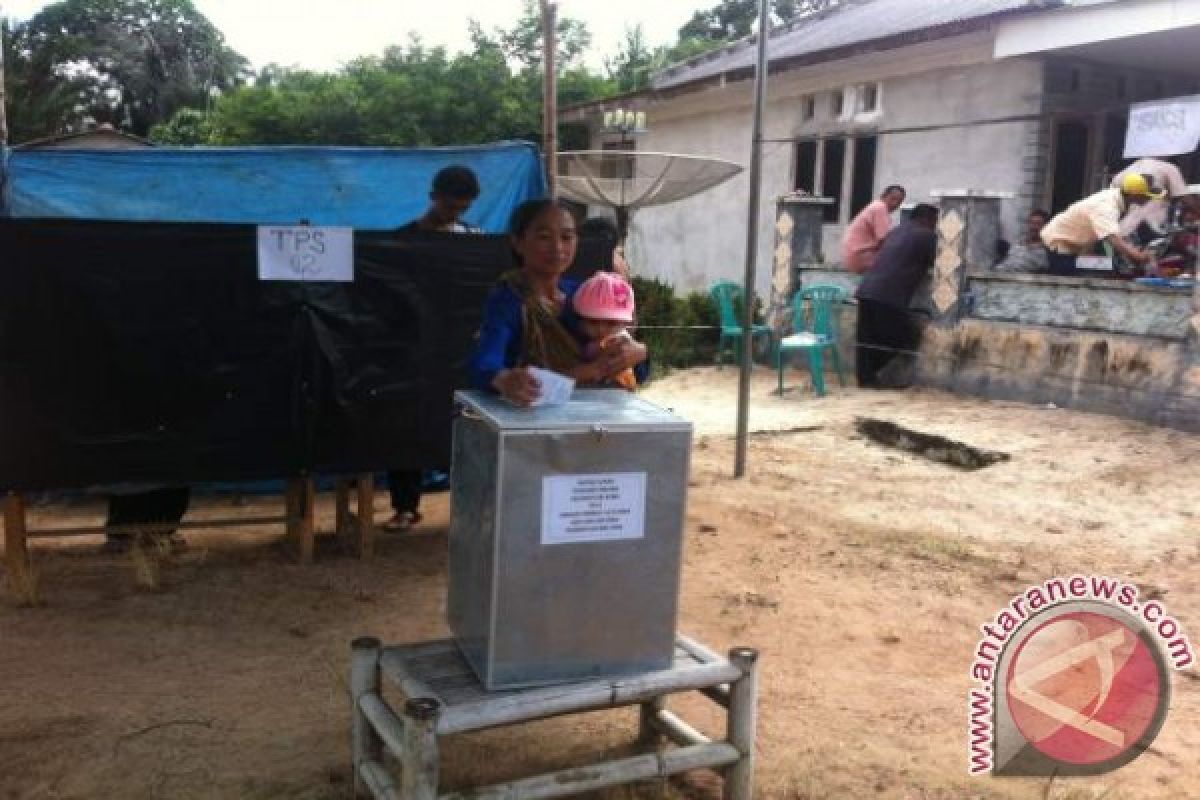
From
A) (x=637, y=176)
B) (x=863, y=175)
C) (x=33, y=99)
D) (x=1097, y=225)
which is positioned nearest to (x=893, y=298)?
(x=1097, y=225)

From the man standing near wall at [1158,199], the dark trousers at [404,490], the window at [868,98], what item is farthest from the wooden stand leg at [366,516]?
the window at [868,98]

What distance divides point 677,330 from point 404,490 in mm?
8394

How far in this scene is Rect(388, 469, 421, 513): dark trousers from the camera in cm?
532

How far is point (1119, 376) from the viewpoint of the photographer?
7.94m

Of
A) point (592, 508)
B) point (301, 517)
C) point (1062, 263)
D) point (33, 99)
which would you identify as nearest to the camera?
point (592, 508)

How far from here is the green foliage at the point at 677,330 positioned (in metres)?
12.7

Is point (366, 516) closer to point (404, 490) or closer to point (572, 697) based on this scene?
point (404, 490)

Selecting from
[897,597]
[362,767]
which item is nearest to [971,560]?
[897,597]

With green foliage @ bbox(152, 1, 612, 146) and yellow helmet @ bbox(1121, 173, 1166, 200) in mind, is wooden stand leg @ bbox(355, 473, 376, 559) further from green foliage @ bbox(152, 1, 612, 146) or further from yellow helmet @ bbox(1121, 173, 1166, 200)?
green foliage @ bbox(152, 1, 612, 146)

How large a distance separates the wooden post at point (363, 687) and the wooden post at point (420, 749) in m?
0.41

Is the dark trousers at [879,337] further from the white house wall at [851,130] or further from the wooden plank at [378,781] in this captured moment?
the wooden plank at [378,781]

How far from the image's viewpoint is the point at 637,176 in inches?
419

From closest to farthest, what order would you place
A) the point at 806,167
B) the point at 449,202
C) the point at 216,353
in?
the point at 216,353 < the point at 449,202 < the point at 806,167

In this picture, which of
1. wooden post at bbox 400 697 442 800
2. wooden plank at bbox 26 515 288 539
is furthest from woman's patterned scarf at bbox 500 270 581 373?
wooden plank at bbox 26 515 288 539
